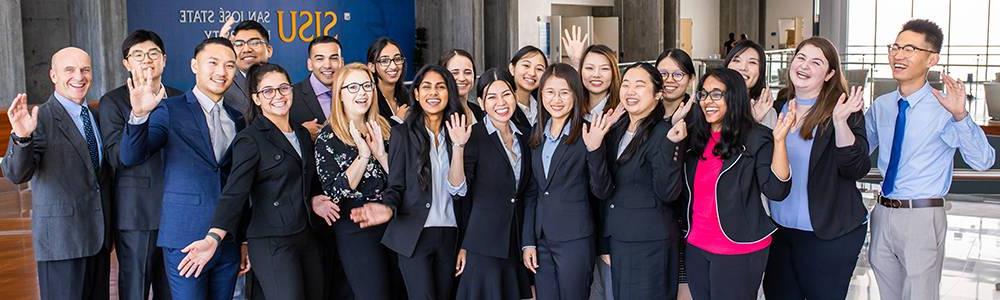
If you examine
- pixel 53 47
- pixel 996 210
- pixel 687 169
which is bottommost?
pixel 996 210

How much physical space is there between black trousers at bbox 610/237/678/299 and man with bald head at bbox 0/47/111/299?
228 cm

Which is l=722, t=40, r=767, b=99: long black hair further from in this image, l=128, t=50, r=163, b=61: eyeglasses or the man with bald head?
the man with bald head

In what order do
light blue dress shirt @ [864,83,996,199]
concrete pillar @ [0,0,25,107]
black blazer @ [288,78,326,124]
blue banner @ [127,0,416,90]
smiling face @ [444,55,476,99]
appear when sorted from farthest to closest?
1. blue banner @ [127,0,416,90]
2. concrete pillar @ [0,0,25,107]
3. smiling face @ [444,55,476,99]
4. black blazer @ [288,78,326,124]
5. light blue dress shirt @ [864,83,996,199]

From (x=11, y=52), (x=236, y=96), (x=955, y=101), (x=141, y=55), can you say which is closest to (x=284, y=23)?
(x=11, y=52)

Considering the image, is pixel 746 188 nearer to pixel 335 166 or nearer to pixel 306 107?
pixel 335 166

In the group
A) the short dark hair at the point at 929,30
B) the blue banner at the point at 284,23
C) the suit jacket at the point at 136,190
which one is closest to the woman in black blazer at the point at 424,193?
the suit jacket at the point at 136,190

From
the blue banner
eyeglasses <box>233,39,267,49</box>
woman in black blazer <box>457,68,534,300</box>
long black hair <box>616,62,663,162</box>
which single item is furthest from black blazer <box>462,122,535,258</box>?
the blue banner

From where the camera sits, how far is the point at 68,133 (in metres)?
4.22

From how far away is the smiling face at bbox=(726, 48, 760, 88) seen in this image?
15.0 ft

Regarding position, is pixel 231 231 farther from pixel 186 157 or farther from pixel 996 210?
pixel 996 210

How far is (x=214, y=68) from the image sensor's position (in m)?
4.16

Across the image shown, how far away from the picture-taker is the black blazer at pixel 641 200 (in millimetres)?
4035

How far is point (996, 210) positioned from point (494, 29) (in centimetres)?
1036

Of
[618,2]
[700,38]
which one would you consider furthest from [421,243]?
[700,38]
